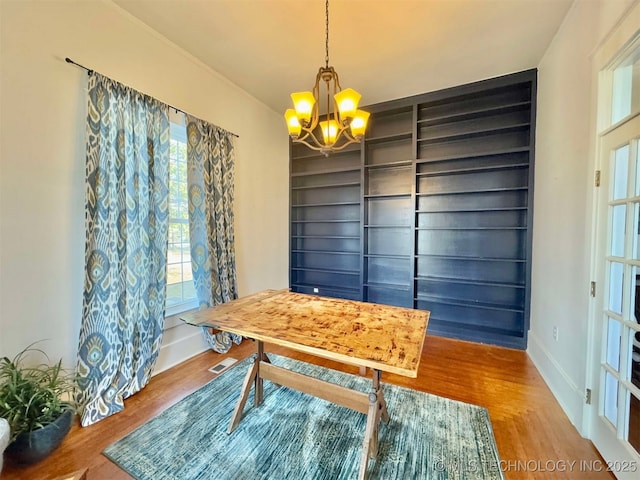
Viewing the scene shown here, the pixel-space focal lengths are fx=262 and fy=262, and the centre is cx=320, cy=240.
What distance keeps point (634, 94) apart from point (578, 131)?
1.59ft

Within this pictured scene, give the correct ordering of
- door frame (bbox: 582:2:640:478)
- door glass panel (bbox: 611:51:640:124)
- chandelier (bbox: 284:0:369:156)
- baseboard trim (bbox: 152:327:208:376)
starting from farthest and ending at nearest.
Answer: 1. baseboard trim (bbox: 152:327:208:376)
2. chandelier (bbox: 284:0:369:156)
3. door frame (bbox: 582:2:640:478)
4. door glass panel (bbox: 611:51:640:124)

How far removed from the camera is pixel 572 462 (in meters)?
1.47

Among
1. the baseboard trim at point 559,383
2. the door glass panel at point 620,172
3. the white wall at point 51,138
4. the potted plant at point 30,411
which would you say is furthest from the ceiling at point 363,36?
the baseboard trim at point 559,383

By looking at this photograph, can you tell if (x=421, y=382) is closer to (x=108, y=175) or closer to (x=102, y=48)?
(x=108, y=175)

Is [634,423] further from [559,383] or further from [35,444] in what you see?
[35,444]

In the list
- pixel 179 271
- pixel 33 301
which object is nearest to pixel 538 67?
pixel 179 271

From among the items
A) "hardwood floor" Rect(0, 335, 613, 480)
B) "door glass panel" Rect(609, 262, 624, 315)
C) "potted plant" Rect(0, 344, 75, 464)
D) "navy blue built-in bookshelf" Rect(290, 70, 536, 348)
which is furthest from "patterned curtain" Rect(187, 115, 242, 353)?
"door glass panel" Rect(609, 262, 624, 315)

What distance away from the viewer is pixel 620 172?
4.79ft

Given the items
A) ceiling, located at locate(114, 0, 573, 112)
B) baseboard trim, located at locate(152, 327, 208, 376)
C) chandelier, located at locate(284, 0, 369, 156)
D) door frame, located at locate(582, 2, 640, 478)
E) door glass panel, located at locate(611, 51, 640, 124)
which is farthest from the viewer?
baseboard trim, located at locate(152, 327, 208, 376)

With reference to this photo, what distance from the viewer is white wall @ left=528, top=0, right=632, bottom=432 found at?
170 centimetres

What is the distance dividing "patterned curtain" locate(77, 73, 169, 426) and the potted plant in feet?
0.80

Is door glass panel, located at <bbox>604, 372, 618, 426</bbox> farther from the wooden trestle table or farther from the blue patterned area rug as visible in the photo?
the wooden trestle table

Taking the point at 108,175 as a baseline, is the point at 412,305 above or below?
below

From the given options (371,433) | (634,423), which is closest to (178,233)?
(371,433)
